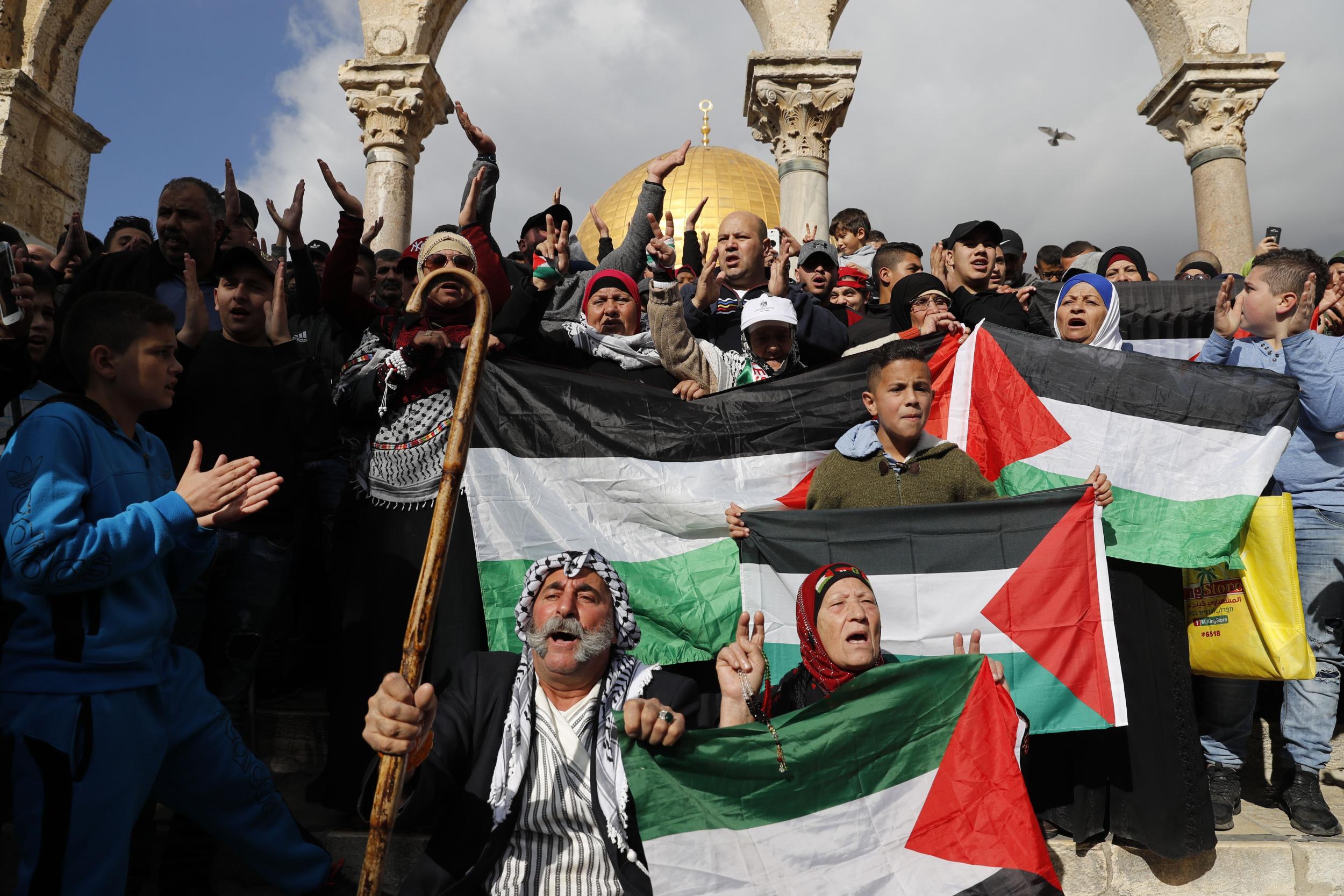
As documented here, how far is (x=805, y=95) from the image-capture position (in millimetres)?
10344

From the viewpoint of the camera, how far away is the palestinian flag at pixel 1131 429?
438cm

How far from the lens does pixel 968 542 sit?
13.2 ft

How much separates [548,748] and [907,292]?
3461mm

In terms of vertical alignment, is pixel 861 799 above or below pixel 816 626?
below

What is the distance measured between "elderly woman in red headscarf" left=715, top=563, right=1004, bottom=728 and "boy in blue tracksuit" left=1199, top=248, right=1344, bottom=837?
62.4 inches

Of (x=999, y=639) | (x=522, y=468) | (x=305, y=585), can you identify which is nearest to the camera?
(x=999, y=639)

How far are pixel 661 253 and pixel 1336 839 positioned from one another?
161 inches

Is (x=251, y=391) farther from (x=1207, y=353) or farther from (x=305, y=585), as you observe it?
→ (x=1207, y=353)

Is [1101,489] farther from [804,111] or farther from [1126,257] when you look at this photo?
[804,111]

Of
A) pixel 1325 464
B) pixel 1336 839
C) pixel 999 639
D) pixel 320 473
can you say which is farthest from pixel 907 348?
pixel 320 473

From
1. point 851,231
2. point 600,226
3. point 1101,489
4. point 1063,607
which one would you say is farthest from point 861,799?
point 851,231

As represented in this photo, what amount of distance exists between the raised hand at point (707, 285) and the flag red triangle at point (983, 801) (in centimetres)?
274

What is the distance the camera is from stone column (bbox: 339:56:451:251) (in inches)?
425

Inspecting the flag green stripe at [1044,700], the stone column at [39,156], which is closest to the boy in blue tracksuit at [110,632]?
the flag green stripe at [1044,700]
